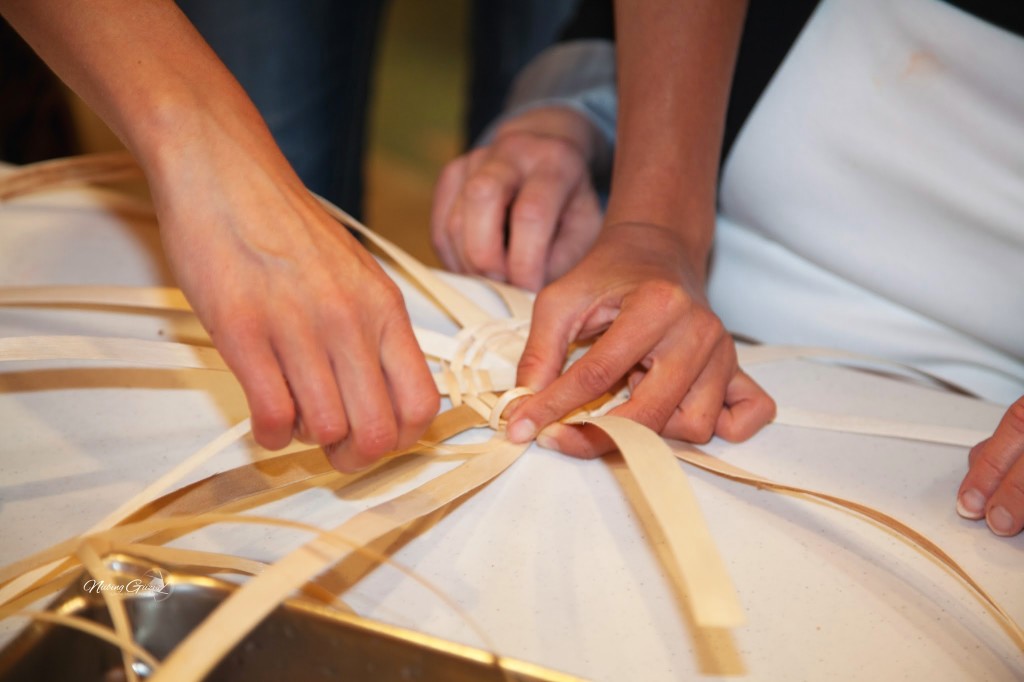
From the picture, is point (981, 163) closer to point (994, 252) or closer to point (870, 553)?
point (994, 252)

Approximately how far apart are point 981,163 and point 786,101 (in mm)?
178

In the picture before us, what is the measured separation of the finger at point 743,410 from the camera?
0.64 metres

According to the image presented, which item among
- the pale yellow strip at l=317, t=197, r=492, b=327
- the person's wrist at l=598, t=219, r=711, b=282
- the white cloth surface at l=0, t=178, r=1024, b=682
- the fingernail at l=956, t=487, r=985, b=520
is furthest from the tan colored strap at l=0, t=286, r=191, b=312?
the fingernail at l=956, t=487, r=985, b=520

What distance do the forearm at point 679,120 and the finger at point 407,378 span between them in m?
0.29

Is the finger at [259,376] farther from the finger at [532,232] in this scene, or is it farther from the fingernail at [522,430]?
the finger at [532,232]

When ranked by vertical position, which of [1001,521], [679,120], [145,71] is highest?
[145,71]

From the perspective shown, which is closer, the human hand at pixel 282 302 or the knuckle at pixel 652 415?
the human hand at pixel 282 302

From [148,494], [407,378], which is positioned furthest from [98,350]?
[407,378]

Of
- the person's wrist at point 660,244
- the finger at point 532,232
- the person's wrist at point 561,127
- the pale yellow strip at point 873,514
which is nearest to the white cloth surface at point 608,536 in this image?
the pale yellow strip at point 873,514

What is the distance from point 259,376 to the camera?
467mm

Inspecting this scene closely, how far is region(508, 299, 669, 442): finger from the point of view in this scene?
587mm

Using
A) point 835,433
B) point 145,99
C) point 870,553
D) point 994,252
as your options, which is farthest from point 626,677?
point 994,252

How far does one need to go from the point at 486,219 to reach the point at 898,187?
15.0 inches

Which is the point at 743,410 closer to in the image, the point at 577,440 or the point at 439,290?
the point at 577,440
